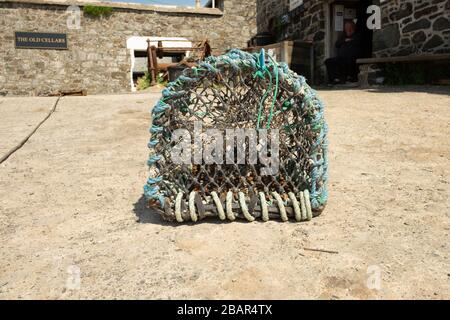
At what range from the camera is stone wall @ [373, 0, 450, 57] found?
607 cm

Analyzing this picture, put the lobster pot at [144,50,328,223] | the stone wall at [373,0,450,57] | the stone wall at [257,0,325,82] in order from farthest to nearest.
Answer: the stone wall at [257,0,325,82] → the stone wall at [373,0,450,57] → the lobster pot at [144,50,328,223]

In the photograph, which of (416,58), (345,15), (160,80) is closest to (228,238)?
(416,58)

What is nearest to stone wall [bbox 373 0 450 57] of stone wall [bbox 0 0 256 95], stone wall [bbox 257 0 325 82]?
stone wall [bbox 257 0 325 82]

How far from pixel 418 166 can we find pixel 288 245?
169 cm

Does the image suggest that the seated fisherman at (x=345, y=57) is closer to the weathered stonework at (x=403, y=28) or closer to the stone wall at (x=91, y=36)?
the weathered stonework at (x=403, y=28)

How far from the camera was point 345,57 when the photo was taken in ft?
28.2

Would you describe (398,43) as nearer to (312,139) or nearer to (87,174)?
(312,139)

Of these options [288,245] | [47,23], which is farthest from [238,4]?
[288,245]

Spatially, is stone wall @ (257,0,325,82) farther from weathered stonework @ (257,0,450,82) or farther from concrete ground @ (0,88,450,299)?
concrete ground @ (0,88,450,299)

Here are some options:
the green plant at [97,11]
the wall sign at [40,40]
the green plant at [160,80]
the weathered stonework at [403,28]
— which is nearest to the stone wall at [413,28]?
the weathered stonework at [403,28]

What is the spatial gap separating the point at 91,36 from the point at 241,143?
43.0 feet

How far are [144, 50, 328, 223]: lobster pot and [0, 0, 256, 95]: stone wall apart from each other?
12.5 metres

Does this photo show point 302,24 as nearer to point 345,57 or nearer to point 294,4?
point 294,4

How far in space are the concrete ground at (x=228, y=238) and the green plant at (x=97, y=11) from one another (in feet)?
37.7
